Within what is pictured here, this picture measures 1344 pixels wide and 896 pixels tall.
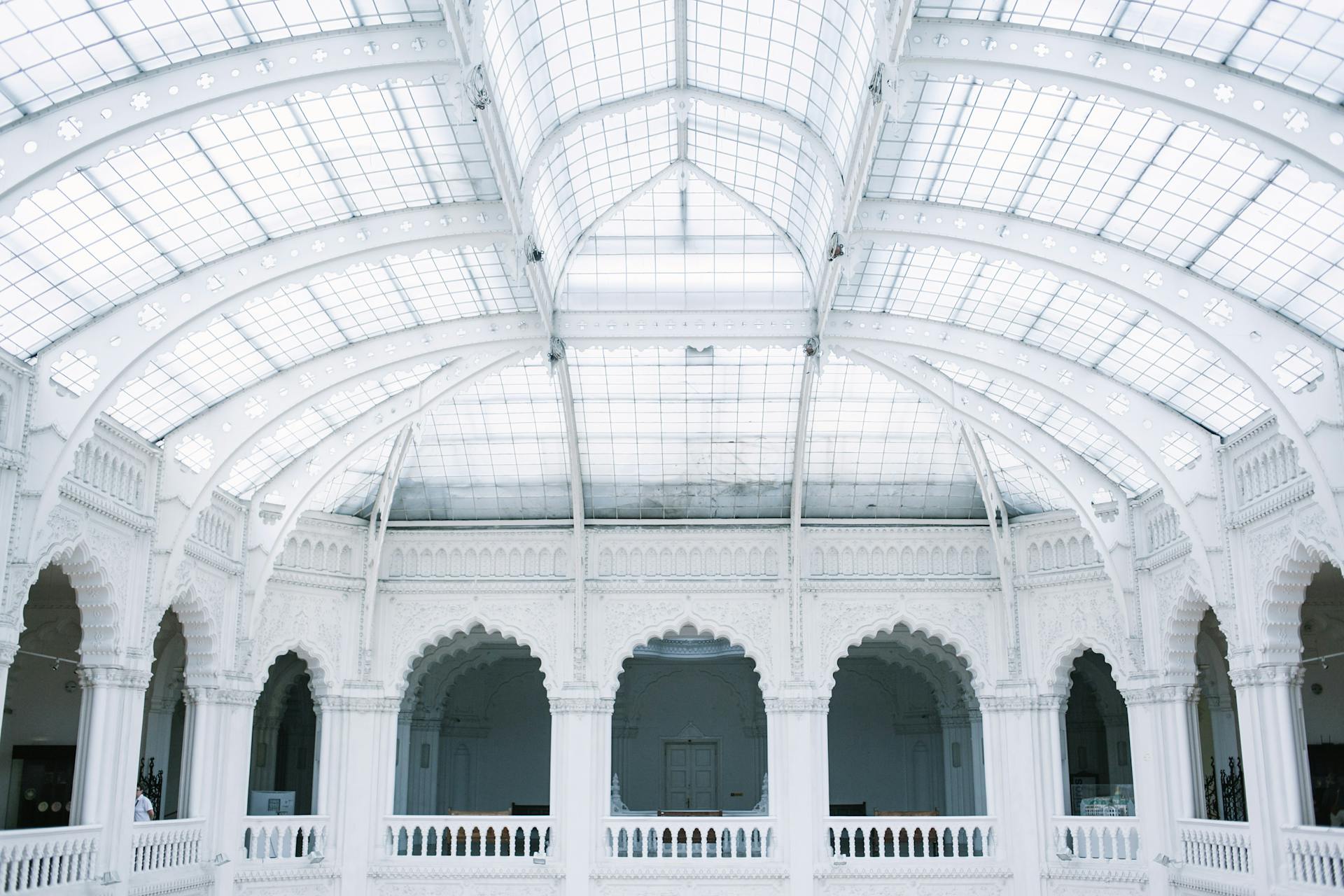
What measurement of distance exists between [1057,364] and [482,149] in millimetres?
15639

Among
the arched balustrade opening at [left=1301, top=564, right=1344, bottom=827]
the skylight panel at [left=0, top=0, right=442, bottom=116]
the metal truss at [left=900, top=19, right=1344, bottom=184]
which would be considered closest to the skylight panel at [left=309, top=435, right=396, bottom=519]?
the skylight panel at [left=0, top=0, right=442, bottom=116]

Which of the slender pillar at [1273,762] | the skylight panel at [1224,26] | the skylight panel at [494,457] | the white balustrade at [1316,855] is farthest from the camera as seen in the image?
the skylight panel at [494,457]

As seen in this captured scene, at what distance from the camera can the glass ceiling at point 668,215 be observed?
74.8ft

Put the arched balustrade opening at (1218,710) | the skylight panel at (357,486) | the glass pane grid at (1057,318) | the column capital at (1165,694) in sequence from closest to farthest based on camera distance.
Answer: the glass pane grid at (1057,318), the column capital at (1165,694), the arched balustrade opening at (1218,710), the skylight panel at (357,486)

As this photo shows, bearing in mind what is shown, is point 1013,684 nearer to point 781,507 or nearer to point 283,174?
point 781,507

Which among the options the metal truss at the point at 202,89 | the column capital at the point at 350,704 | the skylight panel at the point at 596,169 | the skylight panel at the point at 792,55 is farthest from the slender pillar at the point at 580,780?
the metal truss at the point at 202,89

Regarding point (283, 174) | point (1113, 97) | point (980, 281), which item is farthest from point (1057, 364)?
point (283, 174)

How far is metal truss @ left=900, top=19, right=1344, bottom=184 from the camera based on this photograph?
70.6 ft

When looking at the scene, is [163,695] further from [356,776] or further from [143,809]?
[143,809]

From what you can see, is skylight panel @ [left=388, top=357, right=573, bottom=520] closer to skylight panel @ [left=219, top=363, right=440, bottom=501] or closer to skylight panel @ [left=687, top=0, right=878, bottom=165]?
skylight panel @ [left=219, top=363, right=440, bottom=501]

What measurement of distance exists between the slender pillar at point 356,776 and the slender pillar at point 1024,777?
1813 cm

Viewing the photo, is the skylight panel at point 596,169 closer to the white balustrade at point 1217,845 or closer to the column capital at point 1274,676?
the column capital at point 1274,676

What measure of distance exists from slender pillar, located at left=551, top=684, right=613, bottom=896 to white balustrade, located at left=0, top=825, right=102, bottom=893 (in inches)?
546

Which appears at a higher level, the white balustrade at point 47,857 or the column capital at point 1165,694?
the column capital at point 1165,694
